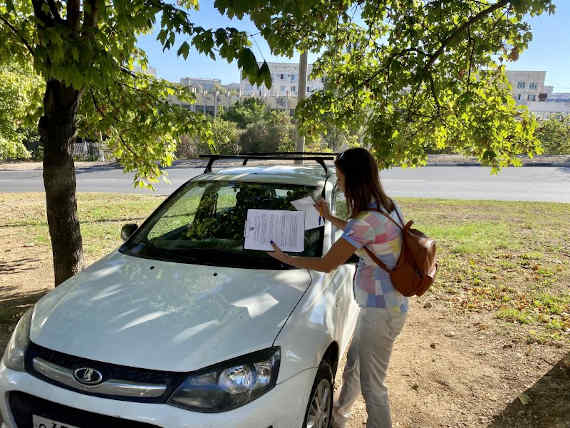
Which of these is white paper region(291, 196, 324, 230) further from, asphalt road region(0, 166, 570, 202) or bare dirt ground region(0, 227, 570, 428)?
asphalt road region(0, 166, 570, 202)

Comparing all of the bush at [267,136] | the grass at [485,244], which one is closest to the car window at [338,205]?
the grass at [485,244]

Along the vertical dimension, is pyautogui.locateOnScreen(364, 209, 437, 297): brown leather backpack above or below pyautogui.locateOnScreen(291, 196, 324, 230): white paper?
below

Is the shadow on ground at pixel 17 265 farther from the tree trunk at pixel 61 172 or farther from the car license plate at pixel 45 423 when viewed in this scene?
the car license plate at pixel 45 423

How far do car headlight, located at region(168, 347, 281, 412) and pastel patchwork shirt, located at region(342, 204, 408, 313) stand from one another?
0.73 m

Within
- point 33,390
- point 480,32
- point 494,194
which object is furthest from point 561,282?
point 494,194

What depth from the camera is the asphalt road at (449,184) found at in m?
16.8

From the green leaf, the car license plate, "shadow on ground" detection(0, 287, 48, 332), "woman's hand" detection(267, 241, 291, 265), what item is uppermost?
the green leaf

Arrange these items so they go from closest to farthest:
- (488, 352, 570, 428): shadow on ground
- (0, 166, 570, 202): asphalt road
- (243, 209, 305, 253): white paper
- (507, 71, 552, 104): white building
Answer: (243, 209, 305, 253): white paper
(488, 352, 570, 428): shadow on ground
(0, 166, 570, 202): asphalt road
(507, 71, 552, 104): white building

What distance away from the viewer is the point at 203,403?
200 centimetres

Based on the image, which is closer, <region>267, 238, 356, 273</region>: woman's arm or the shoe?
<region>267, 238, 356, 273</region>: woman's arm

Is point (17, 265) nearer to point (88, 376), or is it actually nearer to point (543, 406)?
point (88, 376)

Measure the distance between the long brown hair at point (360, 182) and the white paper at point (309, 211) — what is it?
0.40 m

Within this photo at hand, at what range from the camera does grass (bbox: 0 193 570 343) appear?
5512 mm

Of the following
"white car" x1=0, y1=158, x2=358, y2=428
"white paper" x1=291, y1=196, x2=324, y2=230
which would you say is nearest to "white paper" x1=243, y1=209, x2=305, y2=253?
"white paper" x1=291, y1=196, x2=324, y2=230
